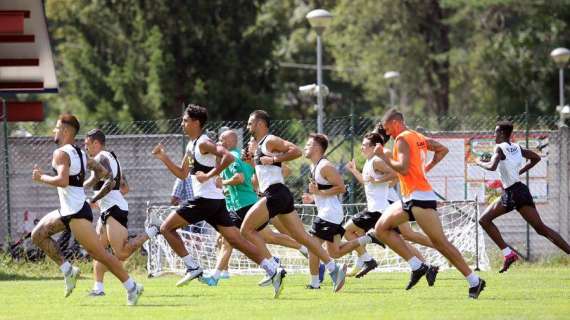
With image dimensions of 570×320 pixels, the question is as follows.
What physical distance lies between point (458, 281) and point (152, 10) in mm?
26958

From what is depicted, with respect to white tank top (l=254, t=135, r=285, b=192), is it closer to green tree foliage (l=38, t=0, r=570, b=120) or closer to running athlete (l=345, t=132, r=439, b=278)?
running athlete (l=345, t=132, r=439, b=278)

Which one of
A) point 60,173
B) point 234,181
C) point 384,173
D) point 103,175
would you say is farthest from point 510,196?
point 60,173

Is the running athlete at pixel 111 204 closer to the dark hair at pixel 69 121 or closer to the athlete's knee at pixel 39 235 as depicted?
the athlete's knee at pixel 39 235

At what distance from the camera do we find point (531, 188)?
22.6 m

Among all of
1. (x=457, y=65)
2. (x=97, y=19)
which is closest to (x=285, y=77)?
(x=457, y=65)

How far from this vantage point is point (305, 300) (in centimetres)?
1443

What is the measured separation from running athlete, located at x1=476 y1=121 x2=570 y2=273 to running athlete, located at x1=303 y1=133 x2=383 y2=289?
2616mm

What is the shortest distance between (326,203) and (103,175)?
3.17m

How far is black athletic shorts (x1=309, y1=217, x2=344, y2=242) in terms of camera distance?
16.3 m

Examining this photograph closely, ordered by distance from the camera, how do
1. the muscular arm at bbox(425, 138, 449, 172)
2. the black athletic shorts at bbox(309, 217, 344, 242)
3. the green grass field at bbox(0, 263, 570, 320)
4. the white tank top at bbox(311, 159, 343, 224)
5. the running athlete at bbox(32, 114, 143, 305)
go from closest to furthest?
the green grass field at bbox(0, 263, 570, 320), the running athlete at bbox(32, 114, 143, 305), the muscular arm at bbox(425, 138, 449, 172), the white tank top at bbox(311, 159, 343, 224), the black athletic shorts at bbox(309, 217, 344, 242)

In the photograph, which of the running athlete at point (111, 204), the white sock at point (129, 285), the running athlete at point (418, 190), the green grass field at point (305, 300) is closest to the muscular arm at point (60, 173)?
the white sock at point (129, 285)

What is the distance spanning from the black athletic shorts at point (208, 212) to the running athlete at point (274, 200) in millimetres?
420

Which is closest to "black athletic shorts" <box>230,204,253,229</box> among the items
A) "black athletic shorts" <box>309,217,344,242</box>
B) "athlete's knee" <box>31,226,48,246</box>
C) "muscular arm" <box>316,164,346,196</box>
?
"black athletic shorts" <box>309,217,344,242</box>

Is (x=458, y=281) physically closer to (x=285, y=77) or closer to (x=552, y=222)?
(x=552, y=222)
